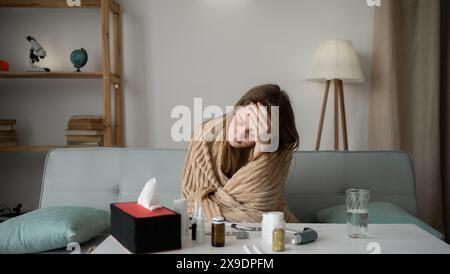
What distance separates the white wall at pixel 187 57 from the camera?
9.05ft

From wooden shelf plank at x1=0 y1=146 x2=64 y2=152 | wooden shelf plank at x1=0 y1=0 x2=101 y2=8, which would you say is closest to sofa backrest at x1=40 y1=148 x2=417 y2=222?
wooden shelf plank at x1=0 y1=146 x2=64 y2=152

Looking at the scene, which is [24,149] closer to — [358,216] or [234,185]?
[234,185]

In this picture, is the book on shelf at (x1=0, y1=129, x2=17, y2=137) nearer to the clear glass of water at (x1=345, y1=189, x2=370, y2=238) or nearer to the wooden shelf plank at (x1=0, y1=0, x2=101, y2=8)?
the wooden shelf plank at (x1=0, y1=0, x2=101, y2=8)

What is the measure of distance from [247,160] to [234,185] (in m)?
0.15

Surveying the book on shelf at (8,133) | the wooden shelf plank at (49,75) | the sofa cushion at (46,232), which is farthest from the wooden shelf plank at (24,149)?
the sofa cushion at (46,232)

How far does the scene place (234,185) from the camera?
1408 mm

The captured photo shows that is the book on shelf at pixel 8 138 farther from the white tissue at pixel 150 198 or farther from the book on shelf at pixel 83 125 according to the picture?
the white tissue at pixel 150 198

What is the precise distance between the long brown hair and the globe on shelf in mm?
1476

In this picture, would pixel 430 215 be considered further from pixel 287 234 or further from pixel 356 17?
pixel 287 234

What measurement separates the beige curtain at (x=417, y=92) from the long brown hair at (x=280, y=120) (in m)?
1.42

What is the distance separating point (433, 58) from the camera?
2691 mm

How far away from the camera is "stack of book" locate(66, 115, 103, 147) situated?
99.5 inches

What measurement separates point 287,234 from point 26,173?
7.37 feet

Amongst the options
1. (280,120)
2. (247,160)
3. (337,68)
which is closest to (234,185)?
(247,160)
